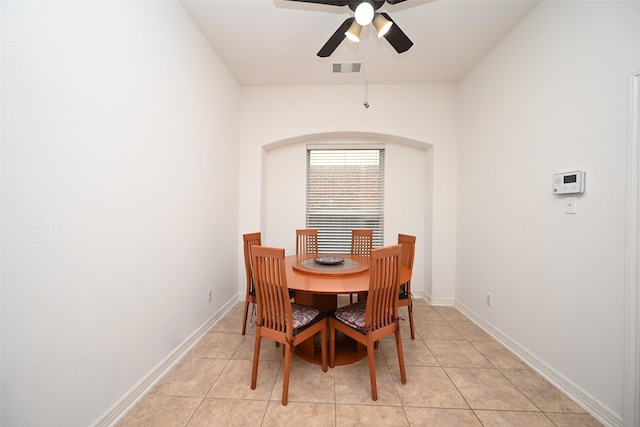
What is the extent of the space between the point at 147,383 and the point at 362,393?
157cm

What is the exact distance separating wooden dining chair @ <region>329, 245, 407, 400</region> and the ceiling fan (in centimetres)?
169

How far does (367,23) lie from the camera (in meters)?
1.78

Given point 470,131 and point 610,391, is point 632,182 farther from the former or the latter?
point 470,131

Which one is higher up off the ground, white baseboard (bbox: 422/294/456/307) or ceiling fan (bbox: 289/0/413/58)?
ceiling fan (bbox: 289/0/413/58)

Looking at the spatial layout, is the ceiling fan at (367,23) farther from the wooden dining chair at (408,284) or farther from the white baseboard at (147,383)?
the white baseboard at (147,383)

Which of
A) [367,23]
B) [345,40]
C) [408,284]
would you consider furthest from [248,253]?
[345,40]

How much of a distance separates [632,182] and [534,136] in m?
0.87

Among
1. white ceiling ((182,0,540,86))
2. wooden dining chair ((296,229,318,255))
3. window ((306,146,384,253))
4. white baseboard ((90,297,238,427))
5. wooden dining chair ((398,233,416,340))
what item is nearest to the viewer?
white baseboard ((90,297,238,427))

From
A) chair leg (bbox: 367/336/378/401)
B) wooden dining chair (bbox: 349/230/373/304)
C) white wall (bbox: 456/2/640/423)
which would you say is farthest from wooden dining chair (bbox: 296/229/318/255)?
white wall (bbox: 456/2/640/423)

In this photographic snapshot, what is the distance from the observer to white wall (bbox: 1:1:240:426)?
1.04 m

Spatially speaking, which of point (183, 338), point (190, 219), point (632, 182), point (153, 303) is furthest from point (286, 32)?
point (183, 338)

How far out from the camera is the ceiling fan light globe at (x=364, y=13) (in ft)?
5.51

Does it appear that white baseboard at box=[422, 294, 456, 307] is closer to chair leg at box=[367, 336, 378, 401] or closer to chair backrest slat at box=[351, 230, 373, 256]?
chair backrest slat at box=[351, 230, 373, 256]

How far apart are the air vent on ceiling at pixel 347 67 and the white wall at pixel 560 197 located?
4.87 feet
